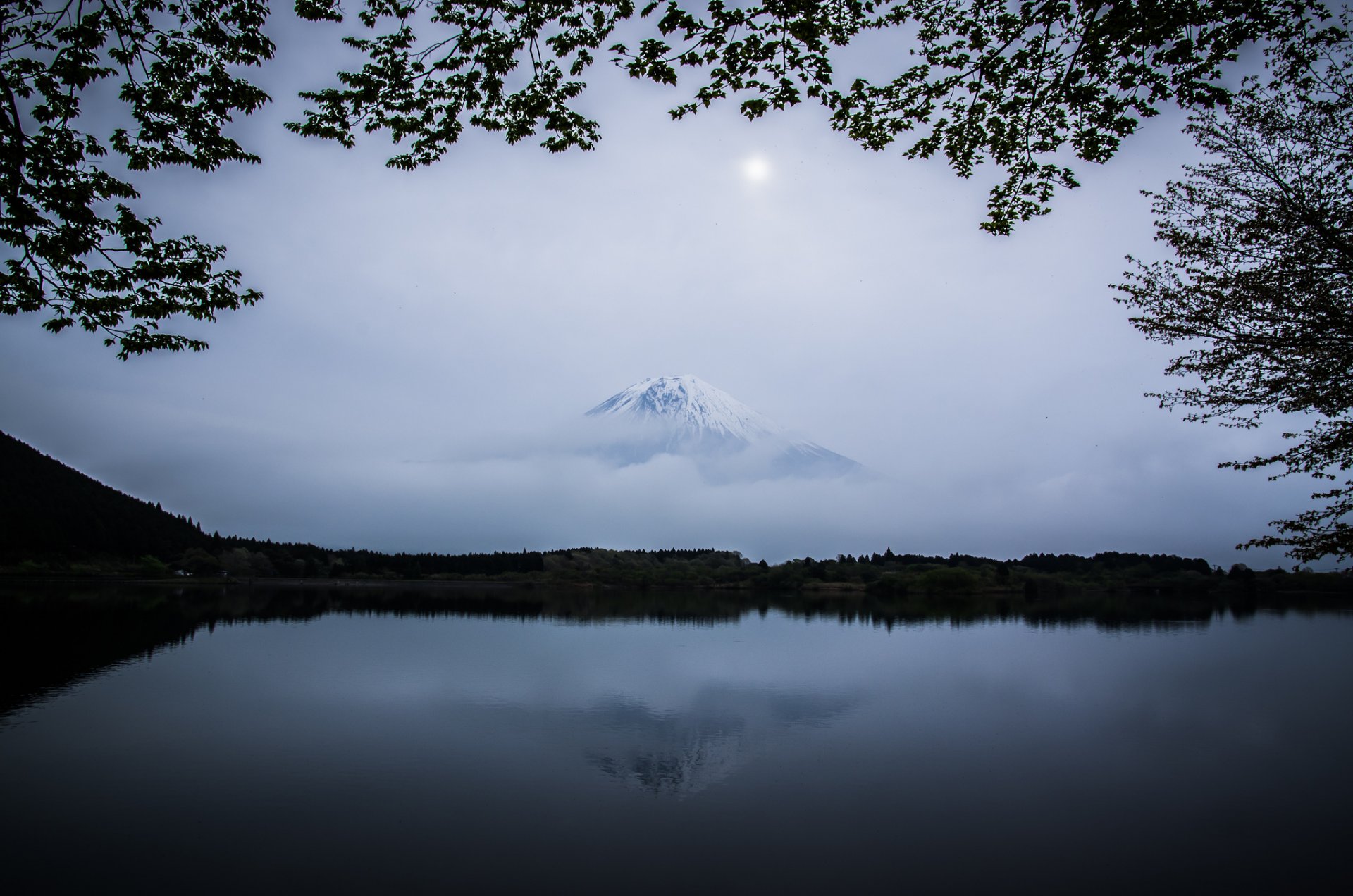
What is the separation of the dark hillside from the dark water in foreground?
73.0 metres

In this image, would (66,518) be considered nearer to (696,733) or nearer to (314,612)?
(314,612)

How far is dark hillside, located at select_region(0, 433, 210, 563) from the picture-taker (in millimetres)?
74188

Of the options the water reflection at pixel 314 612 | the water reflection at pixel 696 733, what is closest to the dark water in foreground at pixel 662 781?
the water reflection at pixel 696 733

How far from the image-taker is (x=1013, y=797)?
971 cm

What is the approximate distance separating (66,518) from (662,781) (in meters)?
99.4

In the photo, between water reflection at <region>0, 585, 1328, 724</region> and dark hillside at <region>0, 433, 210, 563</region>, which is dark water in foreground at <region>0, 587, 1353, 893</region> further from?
dark hillside at <region>0, 433, 210, 563</region>

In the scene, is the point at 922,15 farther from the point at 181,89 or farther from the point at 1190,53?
the point at 181,89

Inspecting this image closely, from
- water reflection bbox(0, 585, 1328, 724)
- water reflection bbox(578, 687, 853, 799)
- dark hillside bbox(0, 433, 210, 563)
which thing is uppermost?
dark hillside bbox(0, 433, 210, 563)

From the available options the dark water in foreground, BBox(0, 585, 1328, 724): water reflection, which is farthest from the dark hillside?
the dark water in foreground

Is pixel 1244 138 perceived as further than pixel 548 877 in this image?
Yes

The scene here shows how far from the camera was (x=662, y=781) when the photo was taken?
1007 centimetres

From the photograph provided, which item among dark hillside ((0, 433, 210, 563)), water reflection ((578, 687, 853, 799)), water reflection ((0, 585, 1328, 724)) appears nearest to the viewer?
water reflection ((578, 687, 853, 799))

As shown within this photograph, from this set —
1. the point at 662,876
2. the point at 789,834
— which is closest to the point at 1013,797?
the point at 789,834

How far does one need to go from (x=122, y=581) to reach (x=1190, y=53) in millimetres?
87441
